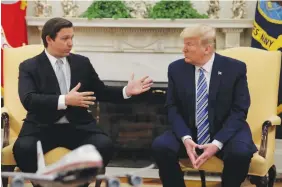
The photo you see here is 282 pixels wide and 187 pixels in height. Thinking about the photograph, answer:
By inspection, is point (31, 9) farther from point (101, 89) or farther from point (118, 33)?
point (101, 89)

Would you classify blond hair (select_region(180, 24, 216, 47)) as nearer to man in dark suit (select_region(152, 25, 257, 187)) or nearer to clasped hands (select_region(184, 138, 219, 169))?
man in dark suit (select_region(152, 25, 257, 187))

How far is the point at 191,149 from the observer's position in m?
2.46

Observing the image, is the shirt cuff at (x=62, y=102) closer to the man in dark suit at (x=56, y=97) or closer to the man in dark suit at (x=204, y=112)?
the man in dark suit at (x=56, y=97)

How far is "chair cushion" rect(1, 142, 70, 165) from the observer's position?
250 cm

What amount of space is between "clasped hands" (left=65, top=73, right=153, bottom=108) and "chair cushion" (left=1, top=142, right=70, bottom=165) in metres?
0.28

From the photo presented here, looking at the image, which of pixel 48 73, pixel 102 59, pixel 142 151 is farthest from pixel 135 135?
pixel 48 73

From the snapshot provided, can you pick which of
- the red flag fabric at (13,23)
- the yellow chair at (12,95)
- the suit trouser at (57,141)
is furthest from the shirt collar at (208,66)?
the red flag fabric at (13,23)

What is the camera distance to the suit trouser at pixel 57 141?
8.19 ft

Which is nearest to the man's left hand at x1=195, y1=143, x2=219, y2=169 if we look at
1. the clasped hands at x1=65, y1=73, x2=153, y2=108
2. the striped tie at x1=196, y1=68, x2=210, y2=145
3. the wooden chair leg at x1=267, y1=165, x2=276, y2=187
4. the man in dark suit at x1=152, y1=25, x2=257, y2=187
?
the man in dark suit at x1=152, y1=25, x2=257, y2=187

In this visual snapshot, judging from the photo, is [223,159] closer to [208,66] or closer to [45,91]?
[208,66]

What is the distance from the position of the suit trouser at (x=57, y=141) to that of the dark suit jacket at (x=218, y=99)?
0.39 meters

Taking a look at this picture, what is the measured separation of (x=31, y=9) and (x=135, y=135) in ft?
4.92

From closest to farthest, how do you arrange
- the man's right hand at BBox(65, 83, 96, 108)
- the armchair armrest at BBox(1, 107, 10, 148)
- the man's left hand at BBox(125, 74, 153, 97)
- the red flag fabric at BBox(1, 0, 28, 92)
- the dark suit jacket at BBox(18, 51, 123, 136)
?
1. the man's right hand at BBox(65, 83, 96, 108)
2. the man's left hand at BBox(125, 74, 153, 97)
3. the dark suit jacket at BBox(18, 51, 123, 136)
4. the armchair armrest at BBox(1, 107, 10, 148)
5. the red flag fabric at BBox(1, 0, 28, 92)

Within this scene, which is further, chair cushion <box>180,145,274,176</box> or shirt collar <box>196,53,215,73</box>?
shirt collar <box>196,53,215,73</box>
